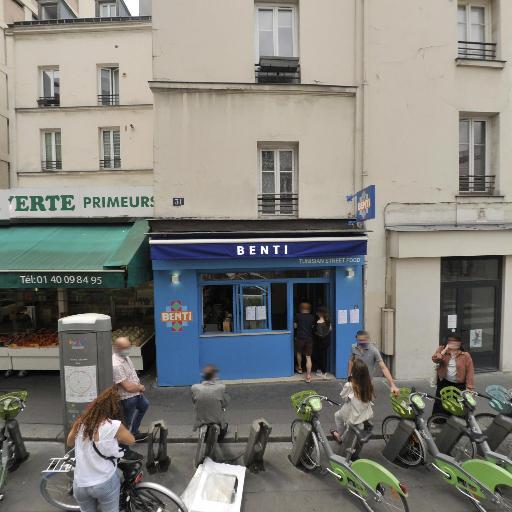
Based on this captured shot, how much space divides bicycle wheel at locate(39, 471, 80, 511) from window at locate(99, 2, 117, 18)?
67.4 feet

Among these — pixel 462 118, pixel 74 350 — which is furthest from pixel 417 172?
pixel 74 350

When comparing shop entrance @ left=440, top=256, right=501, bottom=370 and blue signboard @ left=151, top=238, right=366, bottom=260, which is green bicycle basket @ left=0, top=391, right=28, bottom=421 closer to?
blue signboard @ left=151, top=238, right=366, bottom=260

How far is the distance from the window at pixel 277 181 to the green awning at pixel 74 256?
2.63 m

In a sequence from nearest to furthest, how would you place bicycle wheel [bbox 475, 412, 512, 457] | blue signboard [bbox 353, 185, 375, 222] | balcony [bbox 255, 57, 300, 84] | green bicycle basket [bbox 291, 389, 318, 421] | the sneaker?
green bicycle basket [bbox 291, 389, 318, 421]
bicycle wheel [bbox 475, 412, 512, 457]
the sneaker
blue signboard [bbox 353, 185, 375, 222]
balcony [bbox 255, 57, 300, 84]

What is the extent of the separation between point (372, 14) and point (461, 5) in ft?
7.18

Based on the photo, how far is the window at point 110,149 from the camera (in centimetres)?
1365

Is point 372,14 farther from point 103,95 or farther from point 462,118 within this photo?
point 103,95

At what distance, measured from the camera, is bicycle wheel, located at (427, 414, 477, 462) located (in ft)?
14.6

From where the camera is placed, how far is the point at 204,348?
7270 millimetres

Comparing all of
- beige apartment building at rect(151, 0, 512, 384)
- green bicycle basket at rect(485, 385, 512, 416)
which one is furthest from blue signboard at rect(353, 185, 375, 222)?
green bicycle basket at rect(485, 385, 512, 416)

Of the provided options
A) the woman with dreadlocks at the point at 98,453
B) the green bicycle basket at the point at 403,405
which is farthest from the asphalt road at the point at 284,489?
the woman with dreadlocks at the point at 98,453

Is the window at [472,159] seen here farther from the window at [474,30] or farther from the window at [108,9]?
the window at [108,9]

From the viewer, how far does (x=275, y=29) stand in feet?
24.3

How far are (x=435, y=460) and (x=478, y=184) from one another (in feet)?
20.2
